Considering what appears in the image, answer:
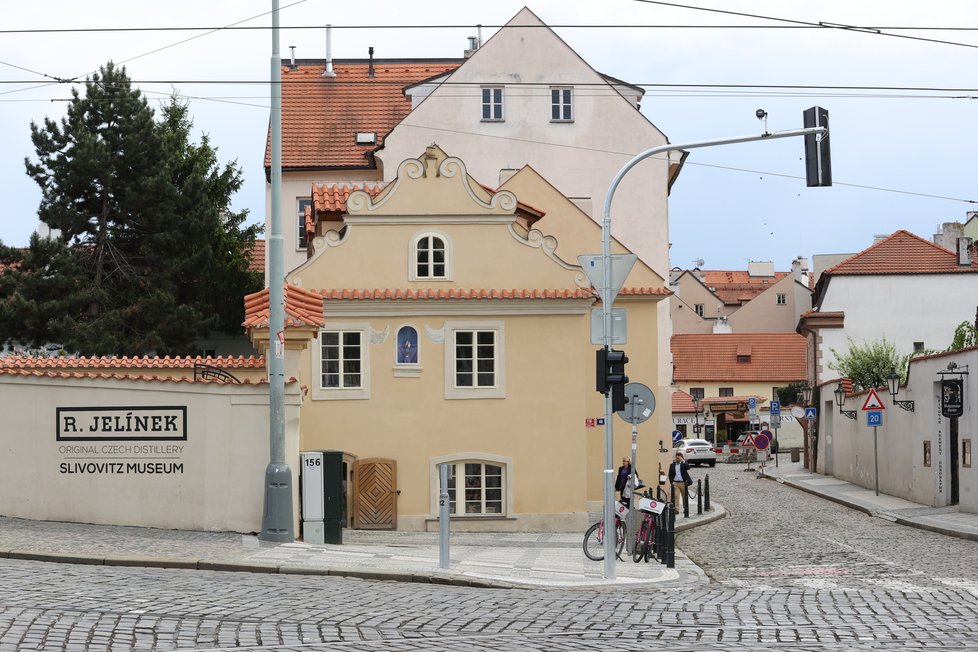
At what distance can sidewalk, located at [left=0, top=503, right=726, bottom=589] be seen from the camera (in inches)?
717

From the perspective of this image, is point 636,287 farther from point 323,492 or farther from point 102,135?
point 102,135

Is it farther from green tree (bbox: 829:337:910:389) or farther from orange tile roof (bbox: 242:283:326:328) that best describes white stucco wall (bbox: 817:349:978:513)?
orange tile roof (bbox: 242:283:326:328)

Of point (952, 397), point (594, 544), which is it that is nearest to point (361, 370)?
point (594, 544)

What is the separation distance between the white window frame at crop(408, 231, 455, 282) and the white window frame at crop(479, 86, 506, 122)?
49.5 ft

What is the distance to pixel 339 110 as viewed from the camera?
49406mm

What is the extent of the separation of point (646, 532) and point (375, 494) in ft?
28.8

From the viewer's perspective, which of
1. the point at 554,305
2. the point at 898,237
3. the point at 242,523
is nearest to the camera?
the point at 242,523

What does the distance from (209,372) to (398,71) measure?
30594 mm

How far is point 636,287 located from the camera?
119 feet

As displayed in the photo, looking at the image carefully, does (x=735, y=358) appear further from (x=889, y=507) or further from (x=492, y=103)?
(x=889, y=507)

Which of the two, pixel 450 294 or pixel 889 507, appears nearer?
pixel 450 294

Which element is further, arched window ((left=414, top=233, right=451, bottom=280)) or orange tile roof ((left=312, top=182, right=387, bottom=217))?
orange tile roof ((left=312, top=182, right=387, bottom=217))

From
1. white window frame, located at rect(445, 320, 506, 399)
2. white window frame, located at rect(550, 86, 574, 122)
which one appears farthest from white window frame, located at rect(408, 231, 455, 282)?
white window frame, located at rect(550, 86, 574, 122)

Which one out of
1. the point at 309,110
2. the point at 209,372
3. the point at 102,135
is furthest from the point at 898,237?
the point at 209,372
